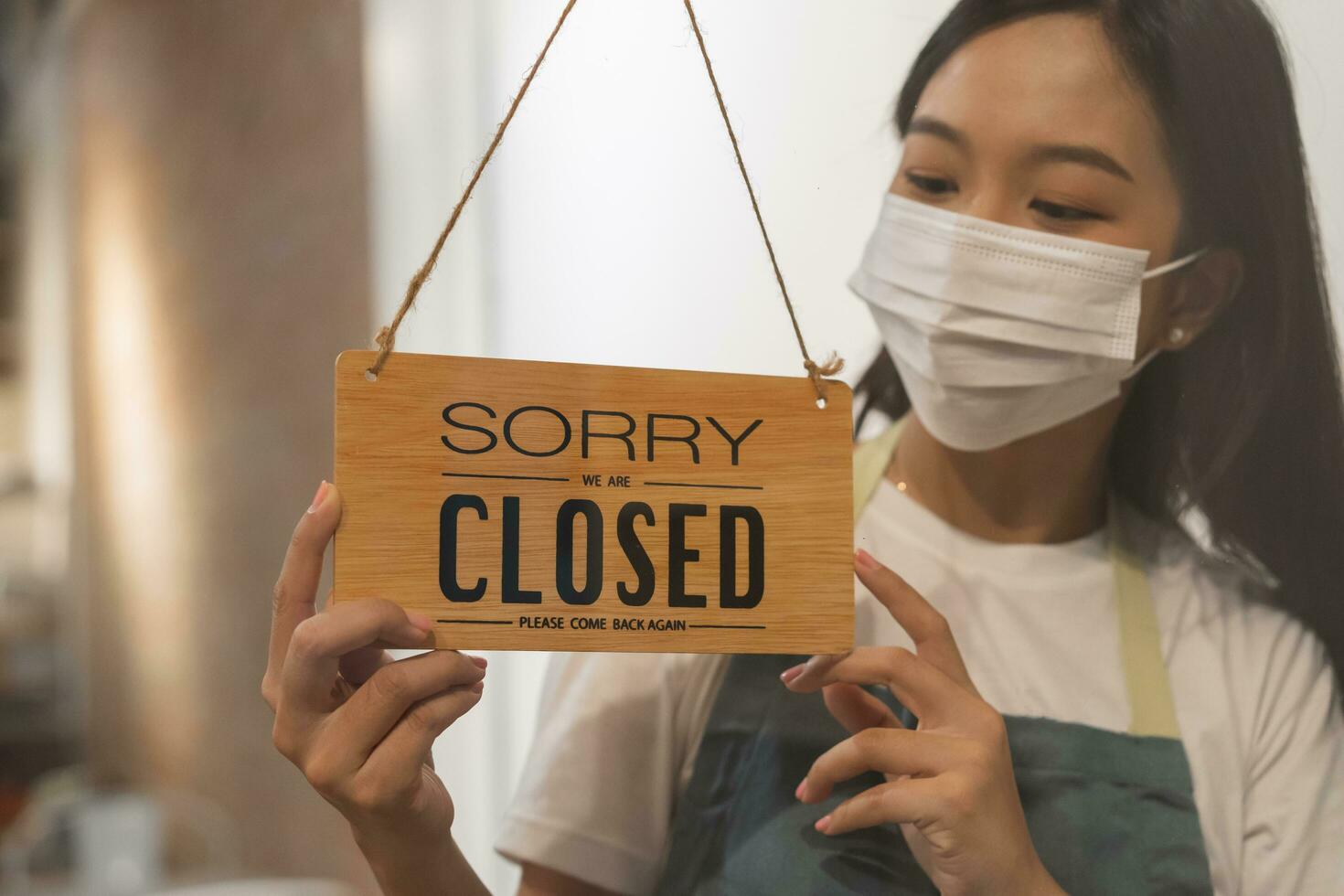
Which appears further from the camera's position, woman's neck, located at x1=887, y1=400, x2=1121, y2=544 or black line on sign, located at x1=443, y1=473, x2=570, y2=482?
woman's neck, located at x1=887, y1=400, x2=1121, y2=544

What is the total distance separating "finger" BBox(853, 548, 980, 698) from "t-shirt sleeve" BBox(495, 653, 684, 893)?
25cm

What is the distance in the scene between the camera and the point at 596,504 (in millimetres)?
748

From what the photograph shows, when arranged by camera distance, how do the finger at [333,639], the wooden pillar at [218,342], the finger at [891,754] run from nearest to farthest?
the finger at [333,639], the finger at [891,754], the wooden pillar at [218,342]

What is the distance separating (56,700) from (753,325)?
2.04 metres

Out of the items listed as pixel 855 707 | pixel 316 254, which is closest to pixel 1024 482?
pixel 855 707

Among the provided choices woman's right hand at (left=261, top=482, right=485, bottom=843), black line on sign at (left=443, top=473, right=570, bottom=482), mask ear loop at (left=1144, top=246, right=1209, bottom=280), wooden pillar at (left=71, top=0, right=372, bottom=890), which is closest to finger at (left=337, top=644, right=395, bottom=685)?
woman's right hand at (left=261, top=482, right=485, bottom=843)

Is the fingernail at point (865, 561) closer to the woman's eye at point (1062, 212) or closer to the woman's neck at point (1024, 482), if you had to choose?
the woman's neck at point (1024, 482)

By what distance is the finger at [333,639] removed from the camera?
68 cm

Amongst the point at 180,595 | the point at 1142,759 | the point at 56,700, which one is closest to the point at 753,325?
the point at 1142,759

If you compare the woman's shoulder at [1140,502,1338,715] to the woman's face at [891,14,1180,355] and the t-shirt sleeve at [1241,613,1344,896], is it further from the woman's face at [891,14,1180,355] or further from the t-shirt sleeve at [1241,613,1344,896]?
Result: the woman's face at [891,14,1180,355]

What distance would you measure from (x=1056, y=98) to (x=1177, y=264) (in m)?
0.19

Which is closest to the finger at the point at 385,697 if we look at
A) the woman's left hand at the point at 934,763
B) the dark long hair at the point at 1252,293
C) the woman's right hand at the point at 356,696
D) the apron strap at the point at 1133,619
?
the woman's right hand at the point at 356,696

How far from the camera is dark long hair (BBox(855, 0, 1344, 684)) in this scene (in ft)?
3.13

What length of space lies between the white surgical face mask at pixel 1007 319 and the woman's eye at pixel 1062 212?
25 mm
